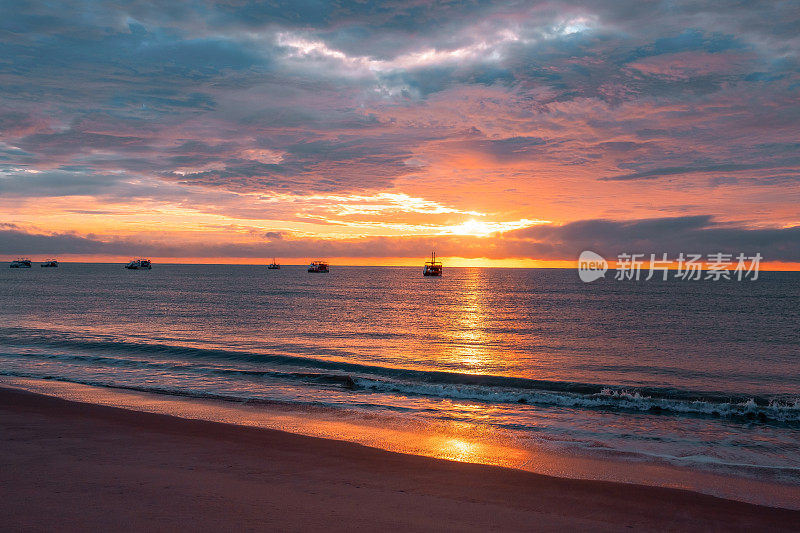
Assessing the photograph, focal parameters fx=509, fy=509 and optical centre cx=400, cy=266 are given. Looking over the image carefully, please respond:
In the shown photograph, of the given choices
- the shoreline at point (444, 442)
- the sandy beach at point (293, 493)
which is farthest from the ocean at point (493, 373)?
the sandy beach at point (293, 493)

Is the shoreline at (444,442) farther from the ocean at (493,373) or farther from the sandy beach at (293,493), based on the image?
the sandy beach at (293,493)

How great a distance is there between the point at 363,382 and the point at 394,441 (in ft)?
29.5

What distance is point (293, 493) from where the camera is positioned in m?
8.96

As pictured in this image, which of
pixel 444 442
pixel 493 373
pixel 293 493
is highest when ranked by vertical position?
pixel 293 493

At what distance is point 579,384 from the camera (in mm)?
22500

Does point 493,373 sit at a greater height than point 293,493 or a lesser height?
lesser

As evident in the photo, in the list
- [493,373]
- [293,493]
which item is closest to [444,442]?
[293,493]

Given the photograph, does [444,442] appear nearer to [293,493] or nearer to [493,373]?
[293,493]

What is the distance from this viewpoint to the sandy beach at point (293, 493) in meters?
7.68

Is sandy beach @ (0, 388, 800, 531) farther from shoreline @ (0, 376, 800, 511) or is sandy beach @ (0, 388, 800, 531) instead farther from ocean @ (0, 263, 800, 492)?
ocean @ (0, 263, 800, 492)

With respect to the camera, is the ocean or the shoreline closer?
the shoreline

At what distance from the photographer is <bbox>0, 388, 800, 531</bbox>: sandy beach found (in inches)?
302

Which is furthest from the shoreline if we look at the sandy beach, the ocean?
the sandy beach

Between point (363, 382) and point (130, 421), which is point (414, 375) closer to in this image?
point (363, 382)
